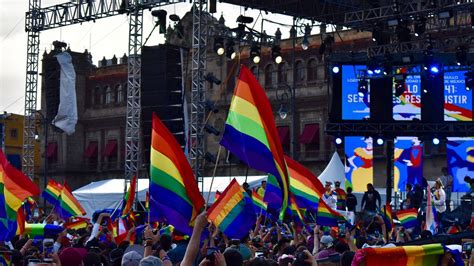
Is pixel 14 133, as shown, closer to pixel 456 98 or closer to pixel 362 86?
pixel 362 86

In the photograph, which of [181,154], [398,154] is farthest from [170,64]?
[181,154]

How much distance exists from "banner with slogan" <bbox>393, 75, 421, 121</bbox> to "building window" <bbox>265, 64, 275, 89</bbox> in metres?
29.1

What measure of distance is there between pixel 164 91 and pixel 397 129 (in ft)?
22.3

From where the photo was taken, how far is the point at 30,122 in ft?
127

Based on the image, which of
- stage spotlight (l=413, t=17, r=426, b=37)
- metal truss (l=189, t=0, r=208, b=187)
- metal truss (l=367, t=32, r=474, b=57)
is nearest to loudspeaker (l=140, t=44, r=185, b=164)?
metal truss (l=189, t=0, r=208, b=187)

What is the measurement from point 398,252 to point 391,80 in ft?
68.0

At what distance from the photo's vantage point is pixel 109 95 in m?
70.2

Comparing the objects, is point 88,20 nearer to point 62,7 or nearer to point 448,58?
point 62,7

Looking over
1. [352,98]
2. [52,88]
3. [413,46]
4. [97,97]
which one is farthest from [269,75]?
[413,46]

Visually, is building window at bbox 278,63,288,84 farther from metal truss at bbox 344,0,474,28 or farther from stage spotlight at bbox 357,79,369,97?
stage spotlight at bbox 357,79,369,97

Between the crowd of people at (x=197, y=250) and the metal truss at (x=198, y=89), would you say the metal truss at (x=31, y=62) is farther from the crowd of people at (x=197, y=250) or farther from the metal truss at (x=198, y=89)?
the crowd of people at (x=197, y=250)

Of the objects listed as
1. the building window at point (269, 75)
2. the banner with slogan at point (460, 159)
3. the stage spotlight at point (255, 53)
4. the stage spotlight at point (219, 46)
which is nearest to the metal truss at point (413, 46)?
the stage spotlight at point (255, 53)

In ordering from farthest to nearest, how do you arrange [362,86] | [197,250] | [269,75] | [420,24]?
[269,75], [362,86], [420,24], [197,250]

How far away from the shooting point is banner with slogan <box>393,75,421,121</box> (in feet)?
94.4
